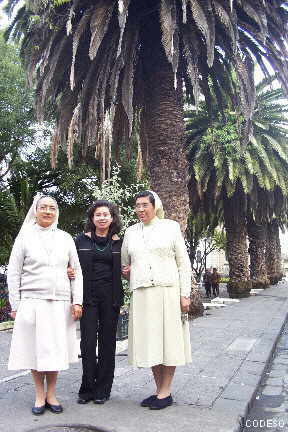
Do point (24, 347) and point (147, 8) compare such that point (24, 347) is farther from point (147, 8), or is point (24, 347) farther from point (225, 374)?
point (147, 8)

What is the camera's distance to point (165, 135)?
11438 mm

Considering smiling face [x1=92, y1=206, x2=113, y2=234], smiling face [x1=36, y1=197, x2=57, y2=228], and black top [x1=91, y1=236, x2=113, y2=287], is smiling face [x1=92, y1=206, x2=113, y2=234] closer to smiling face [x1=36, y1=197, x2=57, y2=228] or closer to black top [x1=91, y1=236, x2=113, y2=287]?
black top [x1=91, y1=236, x2=113, y2=287]

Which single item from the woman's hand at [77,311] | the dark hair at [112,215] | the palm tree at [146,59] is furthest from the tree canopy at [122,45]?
the woman's hand at [77,311]

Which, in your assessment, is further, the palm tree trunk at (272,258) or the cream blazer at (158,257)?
the palm tree trunk at (272,258)

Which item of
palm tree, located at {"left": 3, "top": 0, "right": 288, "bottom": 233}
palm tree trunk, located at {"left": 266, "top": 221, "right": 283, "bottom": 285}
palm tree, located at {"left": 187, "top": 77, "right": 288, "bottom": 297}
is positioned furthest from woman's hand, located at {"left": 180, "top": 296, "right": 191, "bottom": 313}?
palm tree trunk, located at {"left": 266, "top": 221, "right": 283, "bottom": 285}

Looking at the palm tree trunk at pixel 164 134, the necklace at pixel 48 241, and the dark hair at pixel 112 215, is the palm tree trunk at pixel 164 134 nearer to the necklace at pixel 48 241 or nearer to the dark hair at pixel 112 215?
the dark hair at pixel 112 215

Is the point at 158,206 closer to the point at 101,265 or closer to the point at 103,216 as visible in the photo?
the point at 103,216

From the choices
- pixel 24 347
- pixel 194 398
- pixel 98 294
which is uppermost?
pixel 98 294

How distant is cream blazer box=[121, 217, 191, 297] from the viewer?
4.18 meters

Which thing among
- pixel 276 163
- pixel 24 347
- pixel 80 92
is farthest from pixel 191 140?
pixel 24 347

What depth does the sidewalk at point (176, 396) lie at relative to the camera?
372 cm

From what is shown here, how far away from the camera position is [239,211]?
21672mm

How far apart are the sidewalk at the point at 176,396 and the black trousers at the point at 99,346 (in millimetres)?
153

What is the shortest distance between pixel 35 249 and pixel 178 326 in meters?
1.44
